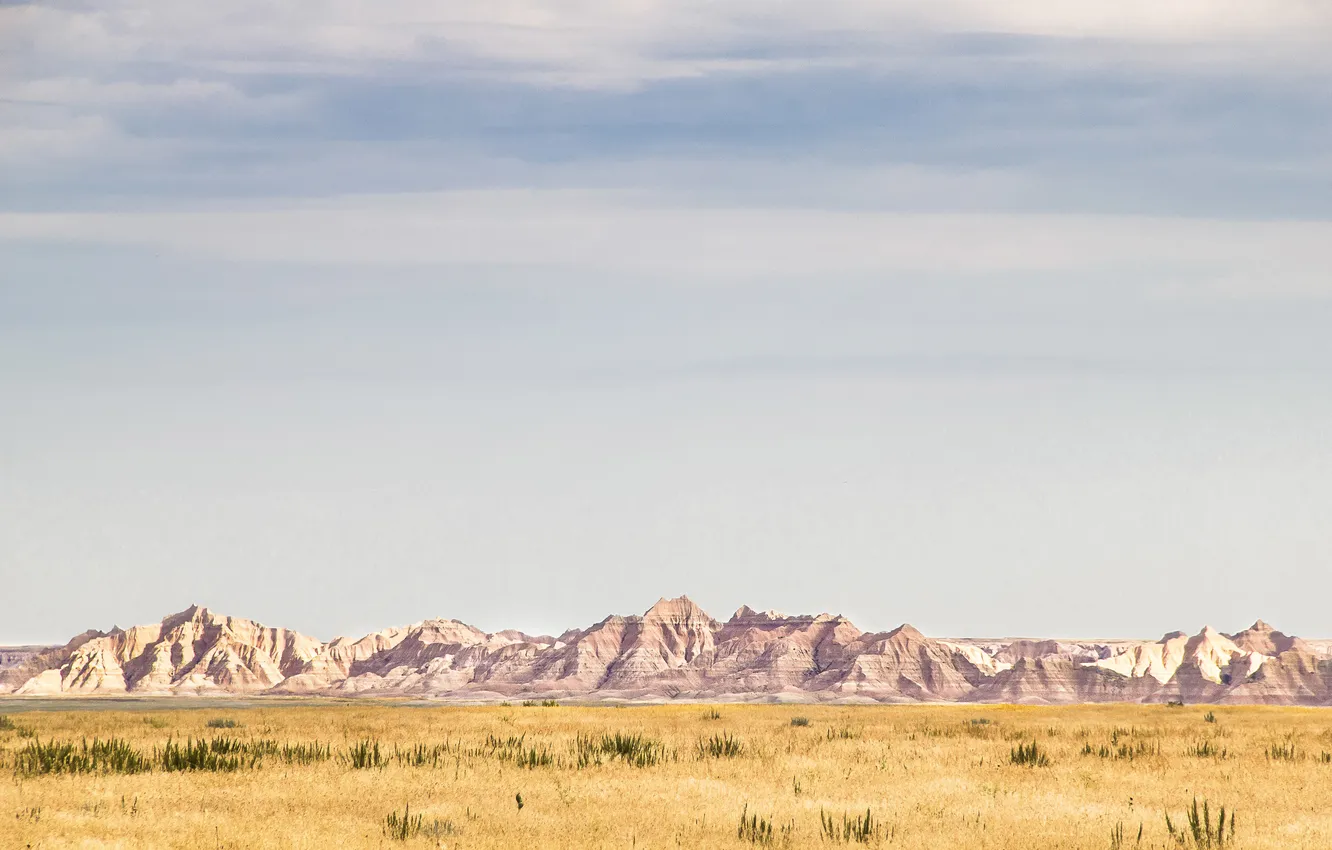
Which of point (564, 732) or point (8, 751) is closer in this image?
point (8, 751)

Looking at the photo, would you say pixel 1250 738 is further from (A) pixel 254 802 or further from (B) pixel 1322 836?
(A) pixel 254 802

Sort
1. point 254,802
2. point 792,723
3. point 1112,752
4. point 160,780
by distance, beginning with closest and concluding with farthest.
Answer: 1. point 254,802
2. point 160,780
3. point 1112,752
4. point 792,723

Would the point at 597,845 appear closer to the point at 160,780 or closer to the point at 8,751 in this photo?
the point at 160,780

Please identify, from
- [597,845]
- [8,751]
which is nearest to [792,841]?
[597,845]

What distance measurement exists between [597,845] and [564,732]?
2132 cm

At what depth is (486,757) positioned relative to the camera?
97.7 ft

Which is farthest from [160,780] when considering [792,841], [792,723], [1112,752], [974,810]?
[792,723]

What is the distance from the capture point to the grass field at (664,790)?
760 inches

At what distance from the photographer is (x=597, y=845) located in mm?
18391

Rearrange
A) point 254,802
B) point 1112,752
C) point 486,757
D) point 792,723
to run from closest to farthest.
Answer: point 254,802
point 486,757
point 1112,752
point 792,723

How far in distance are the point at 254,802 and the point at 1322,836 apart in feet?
53.5

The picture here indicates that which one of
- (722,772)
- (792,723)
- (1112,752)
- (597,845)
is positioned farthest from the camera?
(792,723)

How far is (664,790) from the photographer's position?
79.5ft

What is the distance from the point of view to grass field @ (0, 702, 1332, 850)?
1931cm
